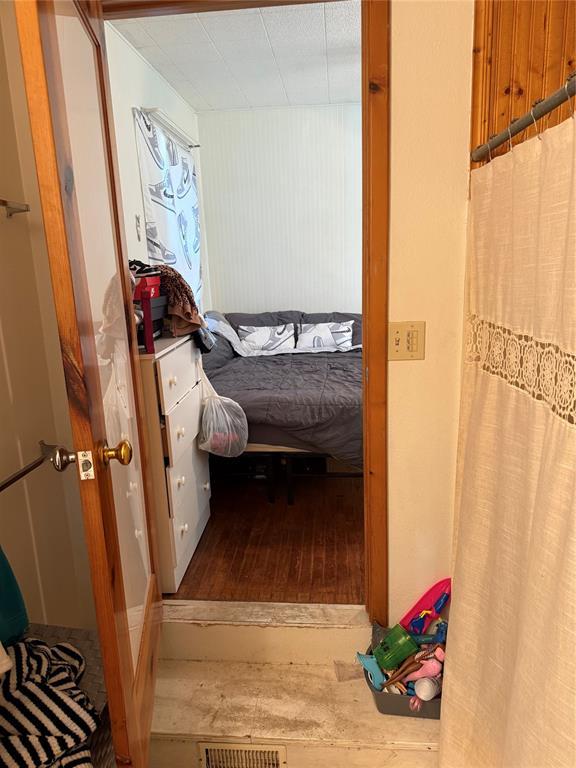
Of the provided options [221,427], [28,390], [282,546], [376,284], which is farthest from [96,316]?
[282,546]

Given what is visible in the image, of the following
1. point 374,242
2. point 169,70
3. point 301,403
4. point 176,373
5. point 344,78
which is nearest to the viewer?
point 374,242

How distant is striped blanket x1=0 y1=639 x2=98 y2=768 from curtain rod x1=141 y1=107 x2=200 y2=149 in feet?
9.99

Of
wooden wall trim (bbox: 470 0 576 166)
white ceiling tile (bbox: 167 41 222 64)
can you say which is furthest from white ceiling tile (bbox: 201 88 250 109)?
wooden wall trim (bbox: 470 0 576 166)

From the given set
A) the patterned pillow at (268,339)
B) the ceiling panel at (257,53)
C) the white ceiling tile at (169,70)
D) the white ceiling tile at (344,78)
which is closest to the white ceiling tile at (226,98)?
the ceiling panel at (257,53)

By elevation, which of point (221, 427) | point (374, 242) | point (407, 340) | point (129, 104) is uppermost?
point (129, 104)

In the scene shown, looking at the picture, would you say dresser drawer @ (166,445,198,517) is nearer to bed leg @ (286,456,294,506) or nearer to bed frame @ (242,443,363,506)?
bed frame @ (242,443,363,506)

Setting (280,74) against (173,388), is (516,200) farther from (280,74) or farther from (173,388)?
(280,74)

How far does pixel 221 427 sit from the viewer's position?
2.55 meters

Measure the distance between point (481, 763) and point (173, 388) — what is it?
1.51 m

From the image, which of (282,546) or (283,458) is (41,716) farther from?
(283,458)

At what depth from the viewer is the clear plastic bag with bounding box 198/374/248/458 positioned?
2.51 m

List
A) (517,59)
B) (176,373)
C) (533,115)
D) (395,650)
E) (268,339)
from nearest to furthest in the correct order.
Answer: (533,115), (517,59), (395,650), (176,373), (268,339)

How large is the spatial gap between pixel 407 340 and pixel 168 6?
1189 mm

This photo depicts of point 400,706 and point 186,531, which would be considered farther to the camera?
point 186,531
